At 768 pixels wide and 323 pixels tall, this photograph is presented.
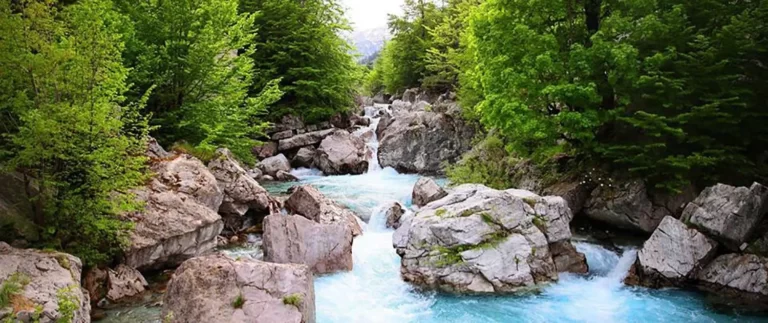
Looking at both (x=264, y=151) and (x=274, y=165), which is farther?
(x=264, y=151)

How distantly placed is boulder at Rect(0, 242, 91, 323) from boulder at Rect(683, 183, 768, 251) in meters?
13.9

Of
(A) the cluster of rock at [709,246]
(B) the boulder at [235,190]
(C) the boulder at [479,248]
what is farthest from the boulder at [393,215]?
(A) the cluster of rock at [709,246]

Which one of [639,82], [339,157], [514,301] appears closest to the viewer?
[514,301]

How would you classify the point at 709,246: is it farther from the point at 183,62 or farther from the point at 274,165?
the point at 274,165

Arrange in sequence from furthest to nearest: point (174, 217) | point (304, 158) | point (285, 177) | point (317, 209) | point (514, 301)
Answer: point (304, 158) → point (285, 177) → point (317, 209) → point (174, 217) → point (514, 301)

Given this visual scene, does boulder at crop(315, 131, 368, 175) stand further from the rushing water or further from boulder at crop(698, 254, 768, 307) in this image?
boulder at crop(698, 254, 768, 307)

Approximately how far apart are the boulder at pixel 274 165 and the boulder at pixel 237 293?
18.1 metres

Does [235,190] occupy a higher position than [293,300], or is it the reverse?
[235,190]

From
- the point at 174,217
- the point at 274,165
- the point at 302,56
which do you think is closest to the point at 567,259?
the point at 174,217

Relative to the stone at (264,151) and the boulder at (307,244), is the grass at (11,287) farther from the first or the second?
the stone at (264,151)

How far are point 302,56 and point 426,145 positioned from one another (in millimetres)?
10207

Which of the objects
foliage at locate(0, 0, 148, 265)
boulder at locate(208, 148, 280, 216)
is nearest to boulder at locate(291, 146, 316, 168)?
boulder at locate(208, 148, 280, 216)

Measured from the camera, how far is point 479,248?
40.5ft

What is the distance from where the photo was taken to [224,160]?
53.9ft
